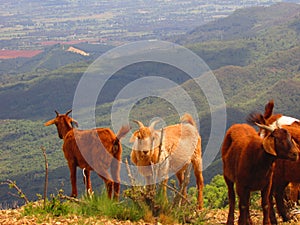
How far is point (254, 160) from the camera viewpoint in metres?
9.07

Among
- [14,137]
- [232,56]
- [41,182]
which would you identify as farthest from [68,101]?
[41,182]

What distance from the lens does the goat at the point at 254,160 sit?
8.70 metres

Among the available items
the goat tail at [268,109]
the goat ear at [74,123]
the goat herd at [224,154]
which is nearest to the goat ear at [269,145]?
the goat herd at [224,154]

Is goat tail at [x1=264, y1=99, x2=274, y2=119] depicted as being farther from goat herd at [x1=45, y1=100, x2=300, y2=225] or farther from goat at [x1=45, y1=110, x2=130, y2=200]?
goat at [x1=45, y1=110, x2=130, y2=200]

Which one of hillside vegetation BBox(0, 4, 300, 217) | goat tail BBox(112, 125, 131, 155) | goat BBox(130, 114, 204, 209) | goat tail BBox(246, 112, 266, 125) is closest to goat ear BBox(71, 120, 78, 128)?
goat tail BBox(112, 125, 131, 155)

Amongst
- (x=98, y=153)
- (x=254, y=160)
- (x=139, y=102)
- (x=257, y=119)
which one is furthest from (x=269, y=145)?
(x=139, y=102)

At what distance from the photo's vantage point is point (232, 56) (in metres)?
181

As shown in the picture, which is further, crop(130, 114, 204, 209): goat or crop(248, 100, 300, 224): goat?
crop(130, 114, 204, 209): goat

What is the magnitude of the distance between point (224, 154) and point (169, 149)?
3.13 meters

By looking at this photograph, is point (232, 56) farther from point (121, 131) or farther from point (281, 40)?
point (121, 131)

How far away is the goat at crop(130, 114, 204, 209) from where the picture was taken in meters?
11.8

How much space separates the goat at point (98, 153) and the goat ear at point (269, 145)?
13.1 feet

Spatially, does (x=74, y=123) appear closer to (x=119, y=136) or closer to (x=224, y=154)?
(x=119, y=136)

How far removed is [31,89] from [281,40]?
84.1 m
